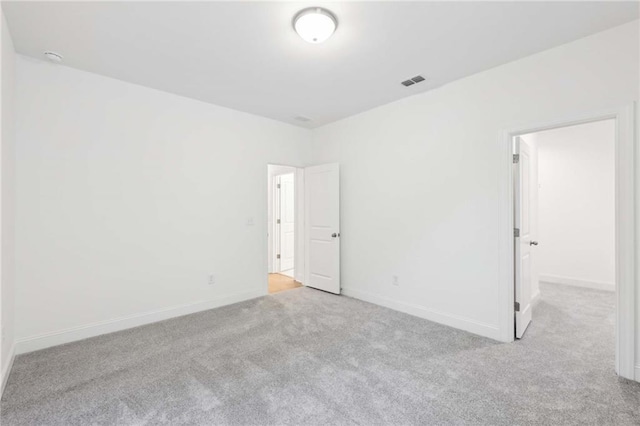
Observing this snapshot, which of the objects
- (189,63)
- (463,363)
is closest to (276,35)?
(189,63)

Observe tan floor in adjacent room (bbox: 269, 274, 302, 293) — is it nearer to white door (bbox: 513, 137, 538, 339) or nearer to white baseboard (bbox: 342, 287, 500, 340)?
white baseboard (bbox: 342, 287, 500, 340)

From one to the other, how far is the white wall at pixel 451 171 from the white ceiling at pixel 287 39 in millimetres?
223

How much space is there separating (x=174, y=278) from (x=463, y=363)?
3.26 meters

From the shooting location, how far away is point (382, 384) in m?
2.14

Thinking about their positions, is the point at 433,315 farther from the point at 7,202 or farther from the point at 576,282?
the point at 7,202

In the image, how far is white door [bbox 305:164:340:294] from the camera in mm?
4500

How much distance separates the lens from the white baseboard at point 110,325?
8.68ft

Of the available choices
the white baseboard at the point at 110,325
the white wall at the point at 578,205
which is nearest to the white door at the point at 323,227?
the white baseboard at the point at 110,325

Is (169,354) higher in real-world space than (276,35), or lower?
lower

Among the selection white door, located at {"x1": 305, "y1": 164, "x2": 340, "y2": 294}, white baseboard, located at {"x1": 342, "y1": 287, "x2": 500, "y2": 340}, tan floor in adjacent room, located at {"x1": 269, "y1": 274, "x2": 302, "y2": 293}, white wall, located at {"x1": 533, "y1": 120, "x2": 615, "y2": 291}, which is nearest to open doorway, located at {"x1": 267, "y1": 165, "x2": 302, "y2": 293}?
tan floor in adjacent room, located at {"x1": 269, "y1": 274, "x2": 302, "y2": 293}

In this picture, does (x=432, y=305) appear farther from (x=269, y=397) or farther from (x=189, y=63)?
(x=189, y=63)

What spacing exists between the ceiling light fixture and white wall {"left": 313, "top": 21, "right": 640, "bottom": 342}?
1793mm

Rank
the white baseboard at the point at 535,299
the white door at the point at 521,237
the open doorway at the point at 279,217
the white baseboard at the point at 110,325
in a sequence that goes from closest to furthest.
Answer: the white baseboard at the point at 110,325 → the white door at the point at 521,237 → the white baseboard at the point at 535,299 → the open doorway at the point at 279,217

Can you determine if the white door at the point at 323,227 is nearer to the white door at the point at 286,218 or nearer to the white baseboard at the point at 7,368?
the white door at the point at 286,218
